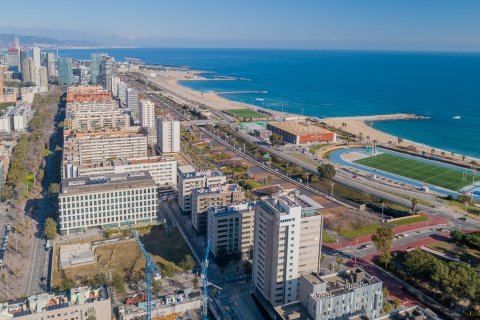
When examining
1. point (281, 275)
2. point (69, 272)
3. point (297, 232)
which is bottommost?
point (69, 272)

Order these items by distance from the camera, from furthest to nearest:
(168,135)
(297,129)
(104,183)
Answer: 1. (297,129)
2. (168,135)
3. (104,183)

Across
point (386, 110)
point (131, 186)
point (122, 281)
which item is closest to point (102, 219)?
point (131, 186)

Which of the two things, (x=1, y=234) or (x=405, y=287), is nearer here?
(x=405, y=287)

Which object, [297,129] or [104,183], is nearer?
[104,183]

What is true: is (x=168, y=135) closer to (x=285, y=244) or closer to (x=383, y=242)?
(x=383, y=242)

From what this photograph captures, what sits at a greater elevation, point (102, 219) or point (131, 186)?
point (131, 186)

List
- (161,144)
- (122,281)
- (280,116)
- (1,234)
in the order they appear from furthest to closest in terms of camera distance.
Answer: (280,116), (161,144), (1,234), (122,281)

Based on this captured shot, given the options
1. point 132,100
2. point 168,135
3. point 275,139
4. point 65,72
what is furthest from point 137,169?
point 65,72

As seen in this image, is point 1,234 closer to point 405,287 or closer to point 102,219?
point 102,219
